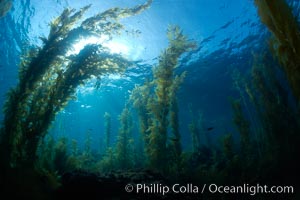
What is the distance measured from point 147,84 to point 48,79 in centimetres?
575

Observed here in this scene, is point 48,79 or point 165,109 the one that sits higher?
point 48,79

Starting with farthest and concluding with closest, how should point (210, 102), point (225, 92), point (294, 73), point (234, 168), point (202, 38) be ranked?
point (210, 102)
point (225, 92)
point (202, 38)
point (234, 168)
point (294, 73)

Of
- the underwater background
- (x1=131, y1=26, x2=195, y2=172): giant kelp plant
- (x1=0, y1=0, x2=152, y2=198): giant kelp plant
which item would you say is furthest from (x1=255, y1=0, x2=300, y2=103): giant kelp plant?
(x1=131, y1=26, x2=195, y2=172): giant kelp plant

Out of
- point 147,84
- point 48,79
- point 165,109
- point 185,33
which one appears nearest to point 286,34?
point 165,109

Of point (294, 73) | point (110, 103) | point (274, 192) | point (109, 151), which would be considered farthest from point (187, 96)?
point (294, 73)

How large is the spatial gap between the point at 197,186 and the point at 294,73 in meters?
4.69

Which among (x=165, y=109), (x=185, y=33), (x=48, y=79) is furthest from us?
(x=185, y=33)

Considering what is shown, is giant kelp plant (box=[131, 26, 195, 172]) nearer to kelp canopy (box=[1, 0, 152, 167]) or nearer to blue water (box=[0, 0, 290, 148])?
blue water (box=[0, 0, 290, 148])

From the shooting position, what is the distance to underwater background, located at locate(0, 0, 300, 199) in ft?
14.7

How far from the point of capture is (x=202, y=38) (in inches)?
603

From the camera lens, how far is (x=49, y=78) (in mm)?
6859

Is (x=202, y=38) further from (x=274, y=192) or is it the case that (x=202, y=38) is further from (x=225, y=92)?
(x=225, y=92)

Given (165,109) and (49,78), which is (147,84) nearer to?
(165,109)

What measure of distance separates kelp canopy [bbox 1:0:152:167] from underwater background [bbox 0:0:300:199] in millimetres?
26
